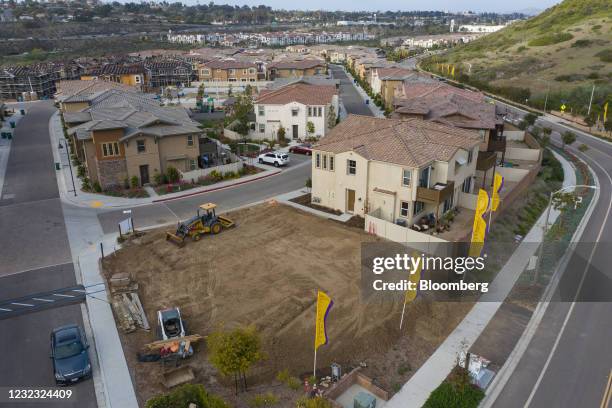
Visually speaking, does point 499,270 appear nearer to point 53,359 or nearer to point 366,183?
point 366,183

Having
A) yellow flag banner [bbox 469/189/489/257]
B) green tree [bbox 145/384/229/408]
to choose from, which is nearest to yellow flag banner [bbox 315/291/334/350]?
green tree [bbox 145/384/229/408]

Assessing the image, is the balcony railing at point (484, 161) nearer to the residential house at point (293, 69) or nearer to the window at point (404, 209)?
the window at point (404, 209)

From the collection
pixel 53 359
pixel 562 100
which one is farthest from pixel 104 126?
pixel 562 100

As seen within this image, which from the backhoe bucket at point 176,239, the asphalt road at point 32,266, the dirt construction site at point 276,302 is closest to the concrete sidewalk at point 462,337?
the dirt construction site at point 276,302

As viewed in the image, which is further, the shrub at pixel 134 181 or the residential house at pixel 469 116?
the residential house at pixel 469 116

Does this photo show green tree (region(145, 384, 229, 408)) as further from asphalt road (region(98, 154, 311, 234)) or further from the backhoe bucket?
asphalt road (region(98, 154, 311, 234))

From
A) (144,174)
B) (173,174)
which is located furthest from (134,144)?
(173,174)

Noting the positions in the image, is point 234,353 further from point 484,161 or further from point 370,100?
point 370,100
